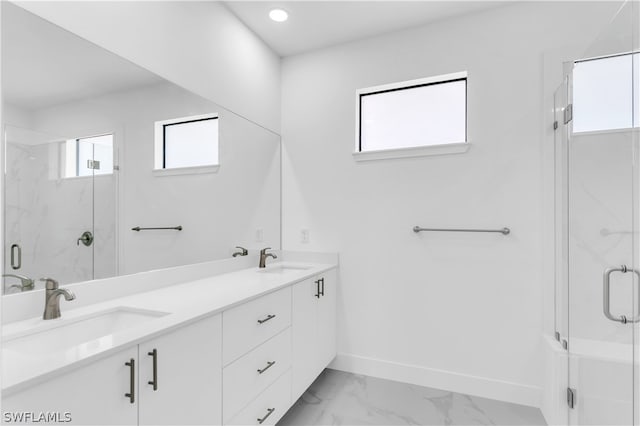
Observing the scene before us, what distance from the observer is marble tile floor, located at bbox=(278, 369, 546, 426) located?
187 cm

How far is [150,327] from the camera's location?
1035 millimetres

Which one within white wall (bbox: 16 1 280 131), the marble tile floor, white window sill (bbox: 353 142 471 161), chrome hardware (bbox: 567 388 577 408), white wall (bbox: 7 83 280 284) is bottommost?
the marble tile floor

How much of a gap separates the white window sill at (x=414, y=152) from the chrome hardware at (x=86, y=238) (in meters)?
1.76

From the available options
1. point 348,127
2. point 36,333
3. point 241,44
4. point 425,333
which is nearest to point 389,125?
point 348,127

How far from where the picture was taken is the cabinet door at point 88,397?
2.39ft

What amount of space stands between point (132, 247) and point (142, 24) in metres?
1.09

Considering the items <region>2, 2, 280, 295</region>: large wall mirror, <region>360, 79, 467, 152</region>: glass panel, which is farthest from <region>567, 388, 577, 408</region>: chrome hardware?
<region>2, 2, 280, 295</region>: large wall mirror

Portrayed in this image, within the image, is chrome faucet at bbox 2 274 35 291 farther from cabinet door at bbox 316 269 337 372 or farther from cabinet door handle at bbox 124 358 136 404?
cabinet door at bbox 316 269 337 372

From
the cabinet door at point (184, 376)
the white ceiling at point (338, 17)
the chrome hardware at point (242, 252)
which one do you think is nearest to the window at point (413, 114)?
the white ceiling at point (338, 17)

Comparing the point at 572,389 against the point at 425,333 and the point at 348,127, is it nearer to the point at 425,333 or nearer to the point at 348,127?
the point at 425,333

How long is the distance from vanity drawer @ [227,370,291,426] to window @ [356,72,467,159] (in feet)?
5.52

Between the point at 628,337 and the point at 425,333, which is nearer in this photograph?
the point at 628,337

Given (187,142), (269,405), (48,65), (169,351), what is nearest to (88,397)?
(169,351)

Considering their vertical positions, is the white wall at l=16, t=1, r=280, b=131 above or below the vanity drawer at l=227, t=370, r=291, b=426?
above
